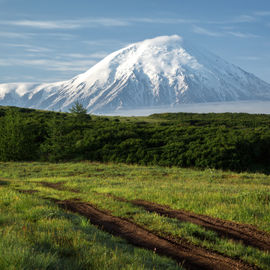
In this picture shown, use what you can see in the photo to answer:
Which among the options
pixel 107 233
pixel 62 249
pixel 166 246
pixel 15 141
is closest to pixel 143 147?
pixel 15 141

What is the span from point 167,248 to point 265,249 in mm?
2597

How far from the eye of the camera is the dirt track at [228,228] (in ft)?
27.6

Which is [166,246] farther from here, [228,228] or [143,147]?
[143,147]

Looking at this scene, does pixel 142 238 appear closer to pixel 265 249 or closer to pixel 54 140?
pixel 265 249

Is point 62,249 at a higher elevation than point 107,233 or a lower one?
higher

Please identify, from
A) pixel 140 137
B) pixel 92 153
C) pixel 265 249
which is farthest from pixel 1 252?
pixel 140 137

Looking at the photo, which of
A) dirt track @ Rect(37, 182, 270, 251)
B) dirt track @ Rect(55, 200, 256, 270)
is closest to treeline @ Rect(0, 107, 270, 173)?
dirt track @ Rect(37, 182, 270, 251)

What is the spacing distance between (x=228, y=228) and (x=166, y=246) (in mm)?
2835

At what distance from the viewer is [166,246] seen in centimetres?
762

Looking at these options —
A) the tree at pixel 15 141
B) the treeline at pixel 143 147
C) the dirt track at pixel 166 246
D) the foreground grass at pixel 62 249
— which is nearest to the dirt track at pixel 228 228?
the dirt track at pixel 166 246

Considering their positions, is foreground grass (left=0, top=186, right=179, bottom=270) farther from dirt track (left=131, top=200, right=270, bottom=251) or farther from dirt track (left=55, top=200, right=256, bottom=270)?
dirt track (left=131, top=200, right=270, bottom=251)

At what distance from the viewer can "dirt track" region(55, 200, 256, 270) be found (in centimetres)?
666

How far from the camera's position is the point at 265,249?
7805 mm

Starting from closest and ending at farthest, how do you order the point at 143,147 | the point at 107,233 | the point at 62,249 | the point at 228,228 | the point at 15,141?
the point at 62,249
the point at 107,233
the point at 228,228
the point at 15,141
the point at 143,147
